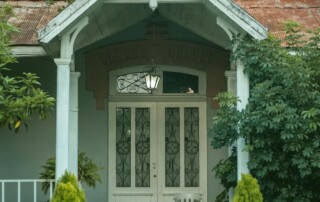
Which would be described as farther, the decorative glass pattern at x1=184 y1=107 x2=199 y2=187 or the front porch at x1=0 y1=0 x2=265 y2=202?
the decorative glass pattern at x1=184 y1=107 x2=199 y2=187

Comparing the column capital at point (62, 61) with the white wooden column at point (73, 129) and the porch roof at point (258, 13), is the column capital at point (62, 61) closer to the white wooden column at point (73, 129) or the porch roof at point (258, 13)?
the porch roof at point (258, 13)

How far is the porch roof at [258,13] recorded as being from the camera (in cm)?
1027

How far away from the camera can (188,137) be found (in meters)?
12.3

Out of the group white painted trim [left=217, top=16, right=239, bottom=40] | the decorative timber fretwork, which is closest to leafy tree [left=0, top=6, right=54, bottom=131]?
white painted trim [left=217, top=16, right=239, bottom=40]

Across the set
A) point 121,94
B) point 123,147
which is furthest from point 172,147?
point 121,94

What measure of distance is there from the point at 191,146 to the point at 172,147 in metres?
0.34

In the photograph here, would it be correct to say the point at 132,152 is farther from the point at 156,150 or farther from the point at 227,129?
the point at 227,129

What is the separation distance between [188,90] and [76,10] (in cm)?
387

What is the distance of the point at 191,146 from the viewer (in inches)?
485

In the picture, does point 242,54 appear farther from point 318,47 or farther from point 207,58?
point 207,58

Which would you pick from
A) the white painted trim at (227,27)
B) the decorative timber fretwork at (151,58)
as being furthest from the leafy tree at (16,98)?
the decorative timber fretwork at (151,58)

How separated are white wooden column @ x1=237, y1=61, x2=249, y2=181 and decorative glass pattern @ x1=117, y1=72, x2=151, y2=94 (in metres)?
3.27

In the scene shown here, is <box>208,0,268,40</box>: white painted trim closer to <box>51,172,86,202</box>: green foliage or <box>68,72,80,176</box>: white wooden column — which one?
<box>68,72,80,176</box>: white wooden column

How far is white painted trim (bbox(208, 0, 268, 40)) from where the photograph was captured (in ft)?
29.5
